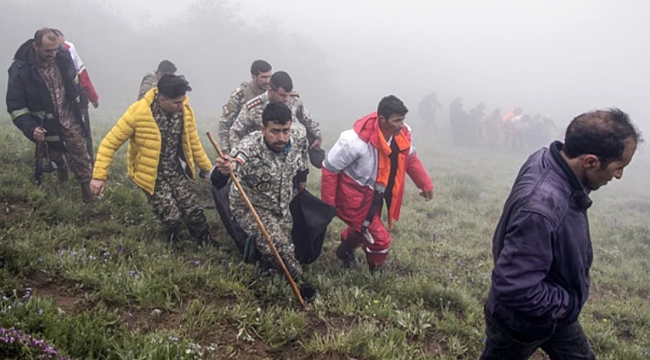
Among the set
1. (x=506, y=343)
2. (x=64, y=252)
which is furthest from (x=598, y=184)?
(x=64, y=252)

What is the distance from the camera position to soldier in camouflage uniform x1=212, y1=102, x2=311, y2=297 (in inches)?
177

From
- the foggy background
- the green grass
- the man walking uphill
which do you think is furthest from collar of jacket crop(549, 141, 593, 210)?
the foggy background

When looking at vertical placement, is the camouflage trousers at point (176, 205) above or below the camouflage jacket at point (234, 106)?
below

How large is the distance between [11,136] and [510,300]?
865 cm

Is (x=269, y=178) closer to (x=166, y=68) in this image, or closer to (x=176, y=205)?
(x=176, y=205)

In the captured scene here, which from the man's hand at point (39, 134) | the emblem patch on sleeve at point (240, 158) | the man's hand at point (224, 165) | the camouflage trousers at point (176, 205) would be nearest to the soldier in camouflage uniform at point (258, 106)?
the camouflage trousers at point (176, 205)

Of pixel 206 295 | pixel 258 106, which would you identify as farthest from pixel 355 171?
pixel 206 295

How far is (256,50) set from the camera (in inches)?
1645

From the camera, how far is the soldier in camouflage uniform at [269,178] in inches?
177

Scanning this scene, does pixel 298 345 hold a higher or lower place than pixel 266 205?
lower

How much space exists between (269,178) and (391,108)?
1520 millimetres

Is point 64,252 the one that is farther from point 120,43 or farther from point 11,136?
point 120,43

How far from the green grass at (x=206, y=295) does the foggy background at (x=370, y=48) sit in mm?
15221

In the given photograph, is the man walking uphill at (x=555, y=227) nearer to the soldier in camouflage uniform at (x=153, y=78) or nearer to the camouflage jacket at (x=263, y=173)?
the camouflage jacket at (x=263, y=173)
